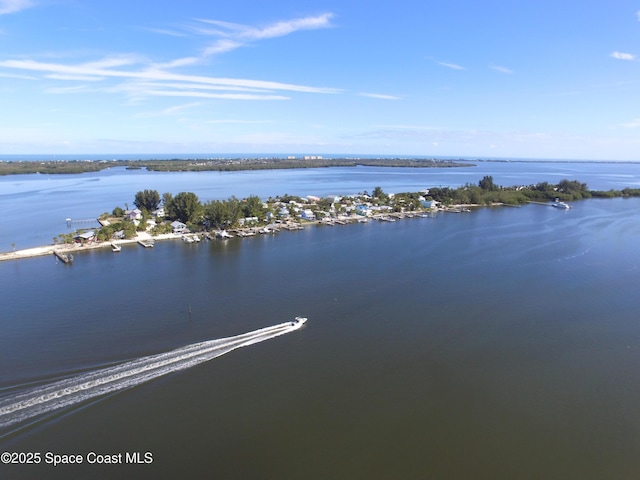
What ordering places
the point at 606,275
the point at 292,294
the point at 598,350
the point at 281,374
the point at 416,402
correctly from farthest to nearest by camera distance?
the point at 606,275
the point at 292,294
the point at 598,350
the point at 281,374
the point at 416,402

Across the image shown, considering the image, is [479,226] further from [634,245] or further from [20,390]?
[20,390]

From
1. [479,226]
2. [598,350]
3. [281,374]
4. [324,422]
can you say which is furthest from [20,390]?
[479,226]

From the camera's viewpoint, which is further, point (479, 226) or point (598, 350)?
point (479, 226)

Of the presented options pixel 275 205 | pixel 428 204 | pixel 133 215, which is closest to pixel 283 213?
pixel 275 205

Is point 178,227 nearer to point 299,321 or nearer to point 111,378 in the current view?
point 299,321

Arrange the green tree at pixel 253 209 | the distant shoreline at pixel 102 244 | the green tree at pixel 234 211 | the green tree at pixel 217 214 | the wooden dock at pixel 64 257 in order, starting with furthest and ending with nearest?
the green tree at pixel 253 209, the green tree at pixel 234 211, the green tree at pixel 217 214, the distant shoreline at pixel 102 244, the wooden dock at pixel 64 257

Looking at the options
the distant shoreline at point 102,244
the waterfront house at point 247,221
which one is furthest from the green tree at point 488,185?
the waterfront house at point 247,221

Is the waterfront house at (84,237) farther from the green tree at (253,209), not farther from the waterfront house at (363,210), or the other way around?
the waterfront house at (363,210)
